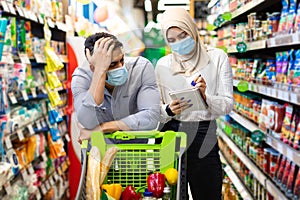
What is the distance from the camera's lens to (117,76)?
1.96m

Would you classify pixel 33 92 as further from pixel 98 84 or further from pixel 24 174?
pixel 98 84

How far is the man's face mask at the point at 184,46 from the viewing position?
6.85 feet

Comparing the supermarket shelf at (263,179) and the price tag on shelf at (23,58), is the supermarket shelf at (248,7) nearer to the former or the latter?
the supermarket shelf at (263,179)

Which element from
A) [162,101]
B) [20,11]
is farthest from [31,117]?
[162,101]

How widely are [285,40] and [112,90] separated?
115cm

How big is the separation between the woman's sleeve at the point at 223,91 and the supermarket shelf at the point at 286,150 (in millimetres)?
643

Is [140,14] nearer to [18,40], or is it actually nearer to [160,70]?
[160,70]

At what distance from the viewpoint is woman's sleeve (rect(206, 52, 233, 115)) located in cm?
212

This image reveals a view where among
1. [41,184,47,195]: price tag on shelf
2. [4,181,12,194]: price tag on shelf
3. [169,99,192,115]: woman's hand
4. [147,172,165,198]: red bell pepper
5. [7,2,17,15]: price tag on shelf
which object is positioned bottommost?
[41,184,47,195]: price tag on shelf

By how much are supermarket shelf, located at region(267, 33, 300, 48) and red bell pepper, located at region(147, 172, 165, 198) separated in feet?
3.78

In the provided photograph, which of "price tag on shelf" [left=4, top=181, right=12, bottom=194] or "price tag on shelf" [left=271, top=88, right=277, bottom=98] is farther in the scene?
"price tag on shelf" [left=271, top=88, right=277, bottom=98]

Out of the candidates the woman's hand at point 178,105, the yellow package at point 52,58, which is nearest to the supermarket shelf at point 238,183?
the yellow package at point 52,58

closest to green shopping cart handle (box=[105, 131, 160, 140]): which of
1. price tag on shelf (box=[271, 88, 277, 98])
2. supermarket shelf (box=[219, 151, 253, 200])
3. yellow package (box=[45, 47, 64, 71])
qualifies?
price tag on shelf (box=[271, 88, 277, 98])

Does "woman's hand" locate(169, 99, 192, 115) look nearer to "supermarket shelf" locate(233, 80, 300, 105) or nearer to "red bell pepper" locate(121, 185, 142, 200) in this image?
"red bell pepper" locate(121, 185, 142, 200)
